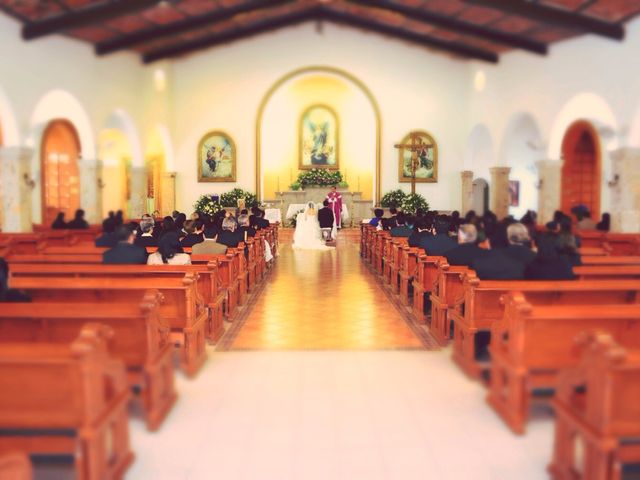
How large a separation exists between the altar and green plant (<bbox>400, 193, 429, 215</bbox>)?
1258 millimetres

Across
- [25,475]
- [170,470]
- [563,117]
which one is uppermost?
[563,117]

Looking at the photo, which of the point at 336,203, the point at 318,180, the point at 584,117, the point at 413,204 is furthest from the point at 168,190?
the point at 584,117

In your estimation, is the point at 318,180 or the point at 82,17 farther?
the point at 318,180

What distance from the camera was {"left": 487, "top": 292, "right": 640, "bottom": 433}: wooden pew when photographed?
4020 millimetres

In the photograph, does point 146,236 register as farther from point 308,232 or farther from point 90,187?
point 90,187

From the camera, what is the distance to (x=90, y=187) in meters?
15.9

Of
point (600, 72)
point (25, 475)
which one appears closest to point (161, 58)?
point (600, 72)

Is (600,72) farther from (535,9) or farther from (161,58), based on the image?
(161,58)

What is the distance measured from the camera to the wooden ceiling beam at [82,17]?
471 inches

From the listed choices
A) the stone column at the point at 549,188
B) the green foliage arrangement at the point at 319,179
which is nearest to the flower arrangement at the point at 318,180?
the green foliage arrangement at the point at 319,179

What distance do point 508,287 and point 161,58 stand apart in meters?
16.1

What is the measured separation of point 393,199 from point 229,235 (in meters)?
11.4

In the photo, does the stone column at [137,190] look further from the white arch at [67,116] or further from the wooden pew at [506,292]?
the wooden pew at [506,292]

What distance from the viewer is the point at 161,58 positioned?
18.8 meters
